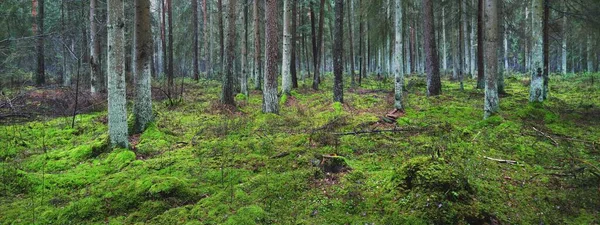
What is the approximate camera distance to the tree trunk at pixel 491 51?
928 centimetres

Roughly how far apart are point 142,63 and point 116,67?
1778mm

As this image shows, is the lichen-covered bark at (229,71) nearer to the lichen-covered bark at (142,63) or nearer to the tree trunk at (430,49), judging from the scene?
the lichen-covered bark at (142,63)

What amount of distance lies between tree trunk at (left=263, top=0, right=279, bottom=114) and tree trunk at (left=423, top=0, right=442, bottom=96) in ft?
24.1

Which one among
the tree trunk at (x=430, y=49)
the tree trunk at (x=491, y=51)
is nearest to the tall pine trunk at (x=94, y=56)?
the tree trunk at (x=430, y=49)

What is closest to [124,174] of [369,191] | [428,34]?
[369,191]

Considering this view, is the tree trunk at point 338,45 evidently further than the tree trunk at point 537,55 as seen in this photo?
Yes

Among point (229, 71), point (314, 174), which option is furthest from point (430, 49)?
point (314, 174)

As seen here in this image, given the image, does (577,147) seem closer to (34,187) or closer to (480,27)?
(34,187)

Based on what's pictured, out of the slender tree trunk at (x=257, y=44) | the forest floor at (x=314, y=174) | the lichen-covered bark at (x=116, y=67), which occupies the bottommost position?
the forest floor at (x=314, y=174)

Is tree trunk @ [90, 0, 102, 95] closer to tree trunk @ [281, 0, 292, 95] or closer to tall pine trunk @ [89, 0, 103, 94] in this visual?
tall pine trunk @ [89, 0, 103, 94]

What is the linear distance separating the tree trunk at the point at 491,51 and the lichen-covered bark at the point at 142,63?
356 inches

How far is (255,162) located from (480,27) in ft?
51.4

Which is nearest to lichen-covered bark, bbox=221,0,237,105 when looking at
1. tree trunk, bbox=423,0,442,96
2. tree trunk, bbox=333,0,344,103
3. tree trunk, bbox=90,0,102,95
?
tree trunk, bbox=333,0,344,103

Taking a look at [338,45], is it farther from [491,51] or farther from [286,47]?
[491,51]
